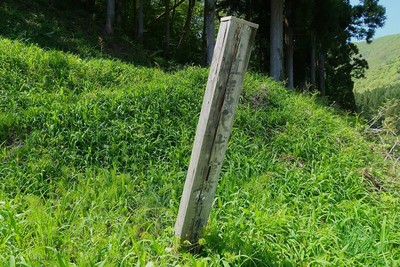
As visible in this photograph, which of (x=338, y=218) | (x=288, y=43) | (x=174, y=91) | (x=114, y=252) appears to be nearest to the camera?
(x=114, y=252)

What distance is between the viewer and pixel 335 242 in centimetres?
253

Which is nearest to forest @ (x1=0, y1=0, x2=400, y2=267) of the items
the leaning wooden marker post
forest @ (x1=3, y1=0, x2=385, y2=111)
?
the leaning wooden marker post

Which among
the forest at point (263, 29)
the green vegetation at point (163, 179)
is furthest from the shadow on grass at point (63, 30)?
the green vegetation at point (163, 179)

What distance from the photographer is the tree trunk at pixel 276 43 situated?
10211mm

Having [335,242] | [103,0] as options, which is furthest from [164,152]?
[103,0]

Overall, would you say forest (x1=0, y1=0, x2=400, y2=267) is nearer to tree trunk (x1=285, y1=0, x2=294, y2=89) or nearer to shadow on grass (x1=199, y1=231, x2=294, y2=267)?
shadow on grass (x1=199, y1=231, x2=294, y2=267)

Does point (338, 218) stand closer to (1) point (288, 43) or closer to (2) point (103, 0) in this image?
(1) point (288, 43)

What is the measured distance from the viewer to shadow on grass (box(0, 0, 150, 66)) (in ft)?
30.3

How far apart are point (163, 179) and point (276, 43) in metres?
8.10

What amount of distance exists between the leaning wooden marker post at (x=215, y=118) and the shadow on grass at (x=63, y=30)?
7540 mm

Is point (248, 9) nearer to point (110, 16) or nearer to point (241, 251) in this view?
point (110, 16)

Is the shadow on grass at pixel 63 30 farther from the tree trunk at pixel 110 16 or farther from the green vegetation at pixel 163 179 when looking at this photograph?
the green vegetation at pixel 163 179

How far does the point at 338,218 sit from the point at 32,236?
2523 millimetres

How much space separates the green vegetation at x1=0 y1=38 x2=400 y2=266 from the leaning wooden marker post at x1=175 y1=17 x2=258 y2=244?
0.82ft
